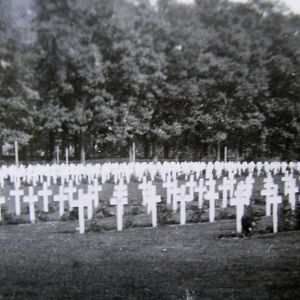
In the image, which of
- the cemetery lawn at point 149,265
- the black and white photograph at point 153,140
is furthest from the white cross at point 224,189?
the cemetery lawn at point 149,265

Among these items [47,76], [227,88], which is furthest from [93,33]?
[227,88]

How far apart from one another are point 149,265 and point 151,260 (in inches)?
12.7

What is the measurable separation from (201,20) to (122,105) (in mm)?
9829

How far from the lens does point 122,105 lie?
3077 cm

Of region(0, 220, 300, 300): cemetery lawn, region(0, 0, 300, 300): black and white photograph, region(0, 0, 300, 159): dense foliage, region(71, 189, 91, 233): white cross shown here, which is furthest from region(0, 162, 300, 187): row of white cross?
region(0, 220, 300, 300): cemetery lawn

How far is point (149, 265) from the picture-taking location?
6348 mm

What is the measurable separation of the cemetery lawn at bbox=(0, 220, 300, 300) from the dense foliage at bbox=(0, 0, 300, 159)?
6.28 meters

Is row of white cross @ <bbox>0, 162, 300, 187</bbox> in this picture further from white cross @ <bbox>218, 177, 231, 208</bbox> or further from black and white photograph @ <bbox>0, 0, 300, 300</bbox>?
white cross @ <bbox>218, 177, 231, 208</bbox>

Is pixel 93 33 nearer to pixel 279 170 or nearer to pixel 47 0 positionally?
pixel 47 0

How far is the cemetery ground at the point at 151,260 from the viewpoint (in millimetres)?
5180

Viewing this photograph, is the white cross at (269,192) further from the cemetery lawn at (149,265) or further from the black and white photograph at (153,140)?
the cemetery lawn at (149,265)

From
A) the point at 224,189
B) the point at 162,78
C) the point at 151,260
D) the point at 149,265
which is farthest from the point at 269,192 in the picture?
the point at 162,78

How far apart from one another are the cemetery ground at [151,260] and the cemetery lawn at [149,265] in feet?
0.04

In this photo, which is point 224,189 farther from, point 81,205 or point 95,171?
point 95,171
